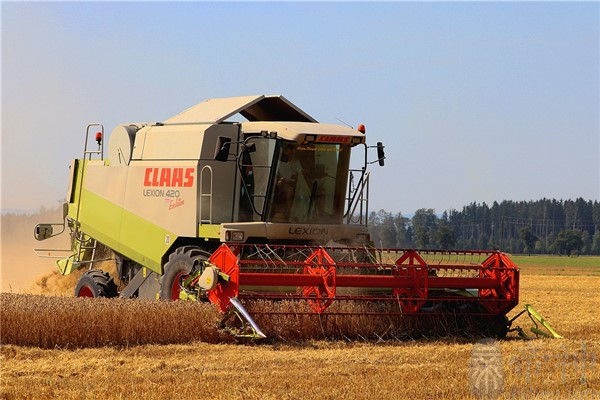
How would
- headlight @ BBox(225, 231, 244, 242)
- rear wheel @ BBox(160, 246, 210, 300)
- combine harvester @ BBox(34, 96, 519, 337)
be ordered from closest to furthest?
combine harvester @ BBox(34, 96, 519, 337), headlight @ BBox(225, 231, 244, 242), rear wheel @ BBox(160, 246, 210, 300)

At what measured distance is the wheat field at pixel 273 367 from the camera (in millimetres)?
7664

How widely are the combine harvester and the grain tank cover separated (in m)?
0.02

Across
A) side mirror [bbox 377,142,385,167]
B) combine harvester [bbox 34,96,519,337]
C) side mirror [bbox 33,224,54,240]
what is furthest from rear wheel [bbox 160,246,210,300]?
side mirror [bbox 33,224,54,240]

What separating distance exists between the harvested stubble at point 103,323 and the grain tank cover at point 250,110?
126 inches

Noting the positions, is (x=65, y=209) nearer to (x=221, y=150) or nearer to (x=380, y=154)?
(x=221, y=150)

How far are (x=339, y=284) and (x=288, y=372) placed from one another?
2.47m

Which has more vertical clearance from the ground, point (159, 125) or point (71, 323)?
point (159, 125)

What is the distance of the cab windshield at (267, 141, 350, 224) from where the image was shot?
1273 centimetres

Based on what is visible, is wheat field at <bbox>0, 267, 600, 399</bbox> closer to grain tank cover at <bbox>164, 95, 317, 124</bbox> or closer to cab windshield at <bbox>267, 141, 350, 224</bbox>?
cab windshield at <bbox>267, 141, 350, 224</bbox>

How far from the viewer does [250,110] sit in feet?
44.9

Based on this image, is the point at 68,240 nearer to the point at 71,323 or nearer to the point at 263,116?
the point at 263,116

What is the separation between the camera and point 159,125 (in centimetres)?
1392

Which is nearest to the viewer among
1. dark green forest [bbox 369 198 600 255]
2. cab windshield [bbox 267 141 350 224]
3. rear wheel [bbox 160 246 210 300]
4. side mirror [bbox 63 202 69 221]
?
rear wheel [bbox 160 246 210 300]

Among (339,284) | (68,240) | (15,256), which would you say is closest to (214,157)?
(339,284)
